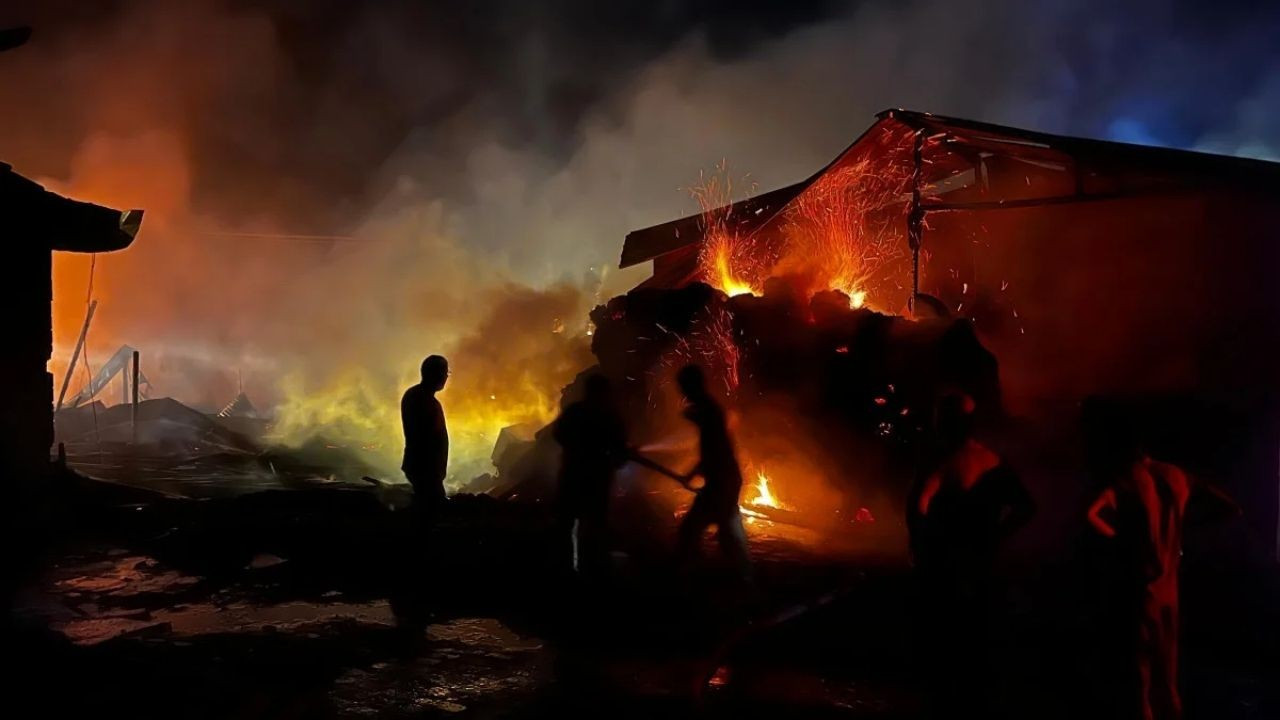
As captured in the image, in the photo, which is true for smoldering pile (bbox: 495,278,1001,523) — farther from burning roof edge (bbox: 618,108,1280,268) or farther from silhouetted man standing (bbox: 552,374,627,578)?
silhouetted man standing (bbox: 552,374,627,578)

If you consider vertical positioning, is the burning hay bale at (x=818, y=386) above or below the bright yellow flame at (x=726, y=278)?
below

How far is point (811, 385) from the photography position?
41.6ft

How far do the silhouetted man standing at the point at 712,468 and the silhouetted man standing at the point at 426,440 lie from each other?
2199 mm

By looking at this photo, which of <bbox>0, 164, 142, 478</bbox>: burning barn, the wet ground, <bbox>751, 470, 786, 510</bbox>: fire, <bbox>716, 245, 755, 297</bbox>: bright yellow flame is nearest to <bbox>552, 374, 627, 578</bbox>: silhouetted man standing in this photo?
the wet ground

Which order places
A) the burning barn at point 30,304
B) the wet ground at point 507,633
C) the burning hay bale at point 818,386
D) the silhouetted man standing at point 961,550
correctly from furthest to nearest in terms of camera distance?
the burning hay bale at point 818,386
the burning barn at point 30,304
the wet ground at point 507,633
the silhouetted man standing at point 961,550

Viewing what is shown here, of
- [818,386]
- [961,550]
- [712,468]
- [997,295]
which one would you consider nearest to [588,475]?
[712,468]

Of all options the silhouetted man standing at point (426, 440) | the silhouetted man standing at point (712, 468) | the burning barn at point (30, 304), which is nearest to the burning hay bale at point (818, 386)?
the silhouetted man standing at point (712, 468)

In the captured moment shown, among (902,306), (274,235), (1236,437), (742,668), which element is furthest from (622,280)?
(742,668)

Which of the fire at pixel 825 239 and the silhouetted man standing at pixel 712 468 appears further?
the fire at pixel 825 239

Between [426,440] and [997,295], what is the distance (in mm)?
9181

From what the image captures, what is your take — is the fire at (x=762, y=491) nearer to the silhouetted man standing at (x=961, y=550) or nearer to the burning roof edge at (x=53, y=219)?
the silhouetted man standing at (x=961, y=550)

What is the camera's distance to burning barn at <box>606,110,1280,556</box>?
8.74m

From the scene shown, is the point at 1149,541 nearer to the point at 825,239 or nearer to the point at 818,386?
the point at 818,386

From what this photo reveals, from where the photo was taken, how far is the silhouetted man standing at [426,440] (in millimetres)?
7266
